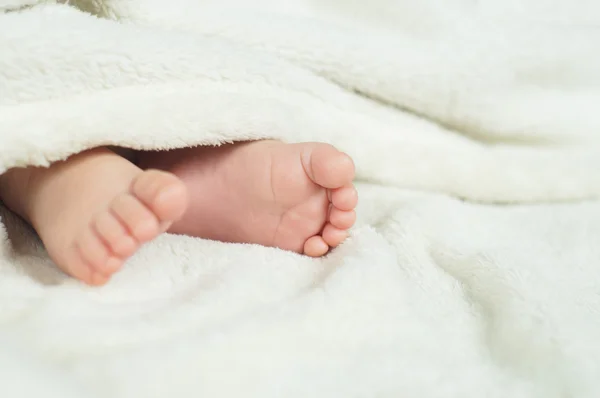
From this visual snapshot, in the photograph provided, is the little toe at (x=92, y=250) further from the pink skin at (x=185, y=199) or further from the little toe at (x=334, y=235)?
the little toe at (x=334, y=235)

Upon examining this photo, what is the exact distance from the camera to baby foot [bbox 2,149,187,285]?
0.44m

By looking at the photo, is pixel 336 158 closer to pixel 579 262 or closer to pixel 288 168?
pixel 288 168

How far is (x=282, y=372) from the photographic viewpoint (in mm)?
392

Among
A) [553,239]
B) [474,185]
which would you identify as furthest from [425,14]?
[553,239]

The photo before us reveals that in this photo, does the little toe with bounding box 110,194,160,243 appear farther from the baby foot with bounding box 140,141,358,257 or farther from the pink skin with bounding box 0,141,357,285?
the baby foot with bounding box 140,141,358,257

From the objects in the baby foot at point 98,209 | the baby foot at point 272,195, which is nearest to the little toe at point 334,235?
the baby foot at point 272,195

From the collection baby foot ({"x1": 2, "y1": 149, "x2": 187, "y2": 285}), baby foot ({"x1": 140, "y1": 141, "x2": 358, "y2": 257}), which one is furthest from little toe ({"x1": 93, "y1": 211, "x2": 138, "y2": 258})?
baby foot ({"x1": 140, "y1": 141, "x2": 358, "y2": 257})

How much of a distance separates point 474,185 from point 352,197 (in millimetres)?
226

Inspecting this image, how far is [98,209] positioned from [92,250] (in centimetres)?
4

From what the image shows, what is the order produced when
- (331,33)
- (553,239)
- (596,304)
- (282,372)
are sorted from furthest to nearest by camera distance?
1. (331,33)
2. (553,239)
3. (596,304)
4. (282,372)

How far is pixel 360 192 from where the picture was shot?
69 cm

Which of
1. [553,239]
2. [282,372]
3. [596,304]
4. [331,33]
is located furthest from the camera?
[331,33]

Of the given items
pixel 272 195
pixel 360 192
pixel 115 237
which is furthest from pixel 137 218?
pixel 360 192

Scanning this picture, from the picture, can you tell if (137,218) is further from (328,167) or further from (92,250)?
(328,167)
